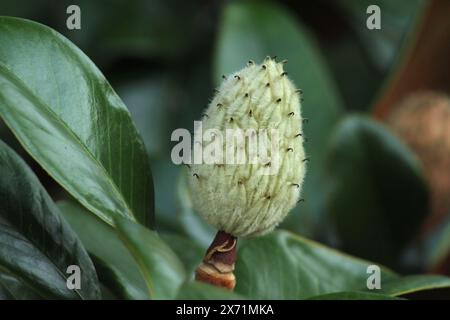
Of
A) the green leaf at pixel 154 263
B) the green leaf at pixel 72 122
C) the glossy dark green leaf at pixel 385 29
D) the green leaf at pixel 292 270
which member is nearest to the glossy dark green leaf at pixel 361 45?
the glossy dark green leaf at pixel 385 29

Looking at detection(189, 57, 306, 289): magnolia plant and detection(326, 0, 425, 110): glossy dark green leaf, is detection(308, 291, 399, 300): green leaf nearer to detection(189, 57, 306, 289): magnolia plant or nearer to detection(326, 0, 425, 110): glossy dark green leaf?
detection(189, 57, 306, 289): magnolia plant

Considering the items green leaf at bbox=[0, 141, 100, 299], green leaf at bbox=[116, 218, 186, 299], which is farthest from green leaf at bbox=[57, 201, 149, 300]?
green leaf at bbox=[116, 218, 186, 299]

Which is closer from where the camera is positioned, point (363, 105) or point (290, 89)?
point (290, 89)

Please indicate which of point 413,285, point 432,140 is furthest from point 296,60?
point 413,285

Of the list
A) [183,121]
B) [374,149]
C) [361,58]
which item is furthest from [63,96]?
[361,58]

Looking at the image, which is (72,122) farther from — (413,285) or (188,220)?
(188,220)

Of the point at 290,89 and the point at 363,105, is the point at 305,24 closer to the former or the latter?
the point at 363,105

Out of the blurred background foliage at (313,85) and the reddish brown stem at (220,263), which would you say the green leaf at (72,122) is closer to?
the reddish brown stem at (220,263)
